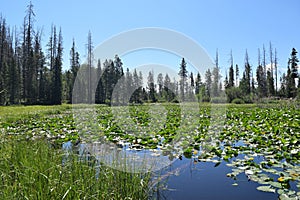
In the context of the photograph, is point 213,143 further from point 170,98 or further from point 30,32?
point 30,32

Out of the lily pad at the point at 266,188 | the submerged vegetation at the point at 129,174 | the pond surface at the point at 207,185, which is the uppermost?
the submerged vegetation at the point at 129,174

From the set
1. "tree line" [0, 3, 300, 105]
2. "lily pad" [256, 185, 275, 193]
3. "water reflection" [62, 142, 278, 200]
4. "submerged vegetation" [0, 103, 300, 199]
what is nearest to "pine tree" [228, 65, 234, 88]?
"tree line" [0, 3, 300, 105]

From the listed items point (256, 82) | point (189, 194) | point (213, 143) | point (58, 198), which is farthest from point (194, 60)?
point (256, 82)

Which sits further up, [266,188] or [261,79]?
[261,79]

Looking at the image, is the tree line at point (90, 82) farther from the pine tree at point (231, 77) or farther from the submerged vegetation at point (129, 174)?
the submerged vegetation at point (129, 174)

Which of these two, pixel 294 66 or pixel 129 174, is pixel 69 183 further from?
pixel 294 66

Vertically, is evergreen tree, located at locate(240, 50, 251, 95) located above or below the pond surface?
above

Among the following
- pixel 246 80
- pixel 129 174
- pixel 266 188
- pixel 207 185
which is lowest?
pixel 207 185

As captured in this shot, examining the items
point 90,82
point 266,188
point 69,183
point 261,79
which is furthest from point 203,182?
point 261,79

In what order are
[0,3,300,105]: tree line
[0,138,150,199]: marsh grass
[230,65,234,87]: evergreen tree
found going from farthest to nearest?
[230,65,234,87]: evergreen tree
[0,3,300,105]: tree line
[0,138,150,199]: marsh grass

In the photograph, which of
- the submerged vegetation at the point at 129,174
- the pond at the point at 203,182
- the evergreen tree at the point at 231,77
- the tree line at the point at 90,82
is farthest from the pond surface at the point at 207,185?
the evergreen tree at the point at 231,77

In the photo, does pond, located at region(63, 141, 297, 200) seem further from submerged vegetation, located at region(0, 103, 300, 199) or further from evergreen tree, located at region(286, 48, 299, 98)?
evergreen tree, located at region(286, 48, 299, 98)

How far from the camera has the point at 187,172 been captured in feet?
13.3

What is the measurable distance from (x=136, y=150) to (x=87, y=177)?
2303mm
